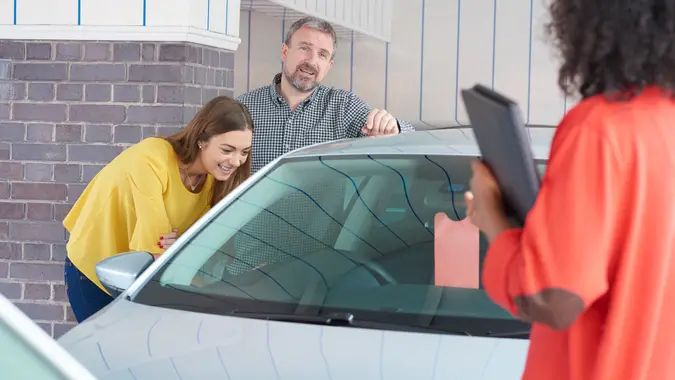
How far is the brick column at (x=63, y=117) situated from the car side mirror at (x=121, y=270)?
160 cm

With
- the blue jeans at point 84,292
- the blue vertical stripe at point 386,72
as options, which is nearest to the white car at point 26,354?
the blue jeans at point 84,292

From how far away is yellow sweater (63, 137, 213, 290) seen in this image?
126 inches

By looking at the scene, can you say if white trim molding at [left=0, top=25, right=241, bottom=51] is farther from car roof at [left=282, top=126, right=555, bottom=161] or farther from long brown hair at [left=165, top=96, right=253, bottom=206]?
car roof at [left=282, top=126, right=555, bottom=161]

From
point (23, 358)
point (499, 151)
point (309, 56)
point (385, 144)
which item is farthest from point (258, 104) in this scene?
point (23, 358)

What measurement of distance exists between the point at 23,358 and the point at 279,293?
4.87ft

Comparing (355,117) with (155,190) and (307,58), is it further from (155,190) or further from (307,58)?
(155,190)

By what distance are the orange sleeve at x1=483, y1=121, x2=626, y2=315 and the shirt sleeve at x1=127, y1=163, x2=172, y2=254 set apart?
82.4 inches

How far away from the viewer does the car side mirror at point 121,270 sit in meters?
2.66

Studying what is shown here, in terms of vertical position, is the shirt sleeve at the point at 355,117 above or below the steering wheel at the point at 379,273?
above

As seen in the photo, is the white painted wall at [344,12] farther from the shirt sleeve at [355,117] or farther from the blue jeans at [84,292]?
the blue jeans at [84,292]

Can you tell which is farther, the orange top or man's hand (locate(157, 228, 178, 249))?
man's hand (locate(157, 228, 178, 249))

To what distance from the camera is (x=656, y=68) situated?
1.26m

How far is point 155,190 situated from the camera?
3.23 m

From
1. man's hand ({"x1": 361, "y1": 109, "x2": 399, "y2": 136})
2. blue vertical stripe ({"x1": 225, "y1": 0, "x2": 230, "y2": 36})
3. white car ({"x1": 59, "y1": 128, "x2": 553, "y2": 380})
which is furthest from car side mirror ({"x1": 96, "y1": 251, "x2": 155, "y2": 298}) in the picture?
blue vertical stripe ({"x1": 225, "y1": 0, "x2": 230, "y2": 36})
